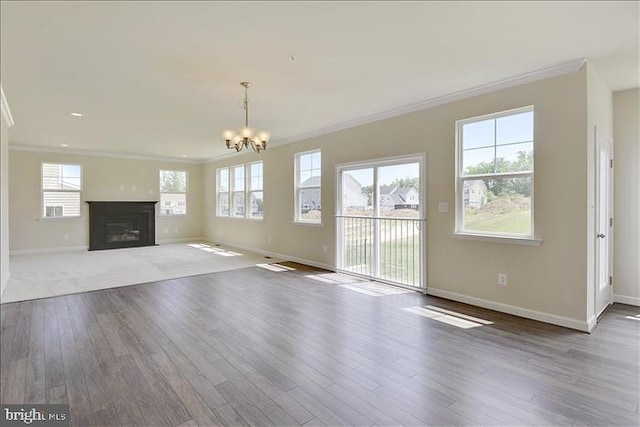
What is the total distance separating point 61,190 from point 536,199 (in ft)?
32.8

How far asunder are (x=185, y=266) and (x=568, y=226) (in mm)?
6042

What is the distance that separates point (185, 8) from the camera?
87.7 inches

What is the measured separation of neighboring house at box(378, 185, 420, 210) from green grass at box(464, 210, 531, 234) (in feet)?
2.64

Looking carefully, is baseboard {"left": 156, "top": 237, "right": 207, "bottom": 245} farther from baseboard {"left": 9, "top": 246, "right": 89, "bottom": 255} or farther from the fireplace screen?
baseboard {"left": 9, "top": 246, "right": 89, "bottom": 255}

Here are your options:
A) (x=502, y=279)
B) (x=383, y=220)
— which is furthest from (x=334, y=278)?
(x=502, y=279)

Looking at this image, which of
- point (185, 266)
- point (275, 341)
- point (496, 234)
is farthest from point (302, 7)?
point (185, 266)

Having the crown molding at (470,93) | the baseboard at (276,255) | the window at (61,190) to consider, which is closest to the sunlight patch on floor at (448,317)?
the baseboard at (276,255)

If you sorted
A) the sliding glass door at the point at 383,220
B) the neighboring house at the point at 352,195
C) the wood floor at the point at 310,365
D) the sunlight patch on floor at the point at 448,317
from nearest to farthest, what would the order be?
the wood floor at the point at 310,365
the sunlight patch on floor at the point at 448,317
the sliding glass door at the point at 383,220
the neighboring house at the point at 352,195

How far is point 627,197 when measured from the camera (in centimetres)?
393

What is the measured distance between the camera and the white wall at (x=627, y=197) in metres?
3.87

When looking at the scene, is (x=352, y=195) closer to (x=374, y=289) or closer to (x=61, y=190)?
(x=374, y=289)

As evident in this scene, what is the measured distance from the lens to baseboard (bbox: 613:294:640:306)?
12.7 feet

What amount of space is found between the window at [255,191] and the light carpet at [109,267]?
3.56ft

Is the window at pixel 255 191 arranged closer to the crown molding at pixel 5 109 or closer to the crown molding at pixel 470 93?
the crown molding at pixel 470 93
